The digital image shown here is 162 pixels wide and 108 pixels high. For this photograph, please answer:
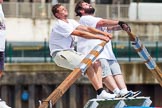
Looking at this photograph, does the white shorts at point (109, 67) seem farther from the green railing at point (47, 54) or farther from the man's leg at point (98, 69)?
the green railing at point (47, 54)

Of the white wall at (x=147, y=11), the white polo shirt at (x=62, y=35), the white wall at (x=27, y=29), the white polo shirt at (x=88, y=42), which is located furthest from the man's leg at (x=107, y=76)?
the white wall at (x=147, y=11)

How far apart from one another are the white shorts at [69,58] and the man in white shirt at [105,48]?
0.31 m

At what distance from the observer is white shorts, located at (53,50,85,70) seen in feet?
38.7

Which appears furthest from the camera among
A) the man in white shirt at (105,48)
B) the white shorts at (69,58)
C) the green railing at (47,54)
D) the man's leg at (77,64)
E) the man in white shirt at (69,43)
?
the green railing at (47,54)

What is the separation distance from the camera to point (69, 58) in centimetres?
1185

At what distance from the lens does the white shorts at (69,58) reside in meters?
11.8

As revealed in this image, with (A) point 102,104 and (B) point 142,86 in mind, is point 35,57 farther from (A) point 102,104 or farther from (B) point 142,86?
(A) point 102,104

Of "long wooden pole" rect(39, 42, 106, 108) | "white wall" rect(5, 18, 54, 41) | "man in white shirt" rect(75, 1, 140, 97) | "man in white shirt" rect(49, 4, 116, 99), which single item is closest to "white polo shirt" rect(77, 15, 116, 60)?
"man in white shirt" rect(75, 1, 140, 97)

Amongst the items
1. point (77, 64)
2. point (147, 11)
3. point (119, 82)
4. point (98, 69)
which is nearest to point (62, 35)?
point (77, 64)

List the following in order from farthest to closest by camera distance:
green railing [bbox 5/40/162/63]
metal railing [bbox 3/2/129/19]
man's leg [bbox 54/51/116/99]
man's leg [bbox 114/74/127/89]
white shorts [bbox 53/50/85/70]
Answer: metal railing [bbox 3/2/129/19], green railing [bbox 5/40/162/63], man's leg [bbox 114/74/127/89], white shorts [bbox 53/50/85/70], man's leg [bbox 54/51/116/99]

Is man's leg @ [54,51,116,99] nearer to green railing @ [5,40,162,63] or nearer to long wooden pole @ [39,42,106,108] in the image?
long wooden pole @ [39,42,106,108]

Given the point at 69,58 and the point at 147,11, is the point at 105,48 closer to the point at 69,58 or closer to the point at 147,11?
the point at 69,58

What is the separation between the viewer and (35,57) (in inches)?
1046

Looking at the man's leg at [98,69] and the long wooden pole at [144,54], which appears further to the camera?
the long wooden pole at [144,54]
